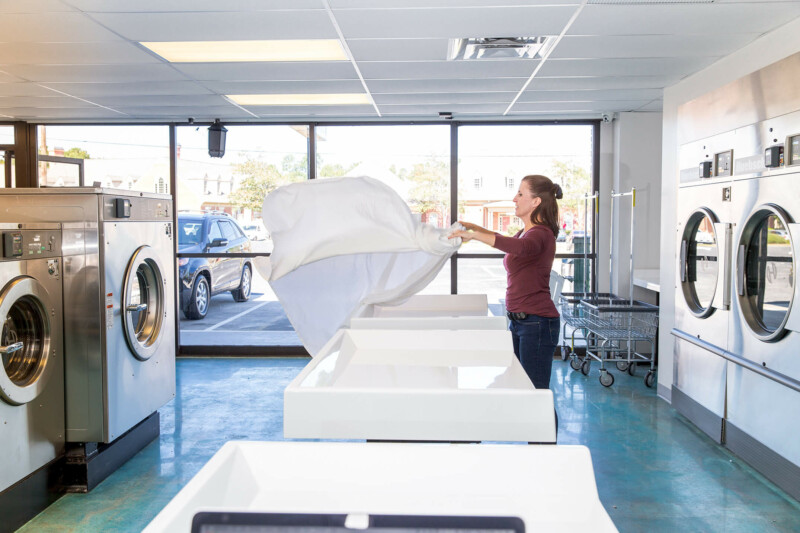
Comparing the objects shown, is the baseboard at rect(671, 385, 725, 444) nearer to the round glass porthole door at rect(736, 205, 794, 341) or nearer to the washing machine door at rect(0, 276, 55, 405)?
the round glass porthole door at rect(736, 205, 794, 341)

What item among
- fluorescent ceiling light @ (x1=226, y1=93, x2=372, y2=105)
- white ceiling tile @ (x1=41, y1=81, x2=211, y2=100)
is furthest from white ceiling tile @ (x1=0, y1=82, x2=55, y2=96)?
fluorescent ceiling light @ (x1=226, y1=93, x2=372, y2=105)

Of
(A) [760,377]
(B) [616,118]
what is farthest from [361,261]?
Result: (B) [616,118]

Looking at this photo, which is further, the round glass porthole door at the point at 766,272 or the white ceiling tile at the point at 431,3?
the round glass porthole door at the point at 766,272

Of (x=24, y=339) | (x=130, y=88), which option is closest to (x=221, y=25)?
(x=24, y=339)

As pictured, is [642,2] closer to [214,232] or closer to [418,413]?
[418,413]

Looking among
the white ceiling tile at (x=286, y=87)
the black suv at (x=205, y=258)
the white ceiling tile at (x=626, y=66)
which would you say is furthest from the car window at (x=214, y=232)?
the white ceiling tile at (x=626, y=66)

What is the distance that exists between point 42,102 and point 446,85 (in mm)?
3346

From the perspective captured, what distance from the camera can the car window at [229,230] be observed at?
674 cm

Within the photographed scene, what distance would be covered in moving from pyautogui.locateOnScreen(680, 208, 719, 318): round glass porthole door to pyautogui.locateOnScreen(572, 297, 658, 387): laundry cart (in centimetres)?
88

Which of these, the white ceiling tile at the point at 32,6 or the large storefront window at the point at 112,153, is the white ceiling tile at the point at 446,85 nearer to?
the white ceiling tile at the point at 32,6

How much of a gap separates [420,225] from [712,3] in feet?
5.65

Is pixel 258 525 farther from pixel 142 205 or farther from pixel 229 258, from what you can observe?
pixel 229 258

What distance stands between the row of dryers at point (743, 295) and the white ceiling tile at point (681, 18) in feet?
1.64

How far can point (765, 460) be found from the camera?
11.6ft
